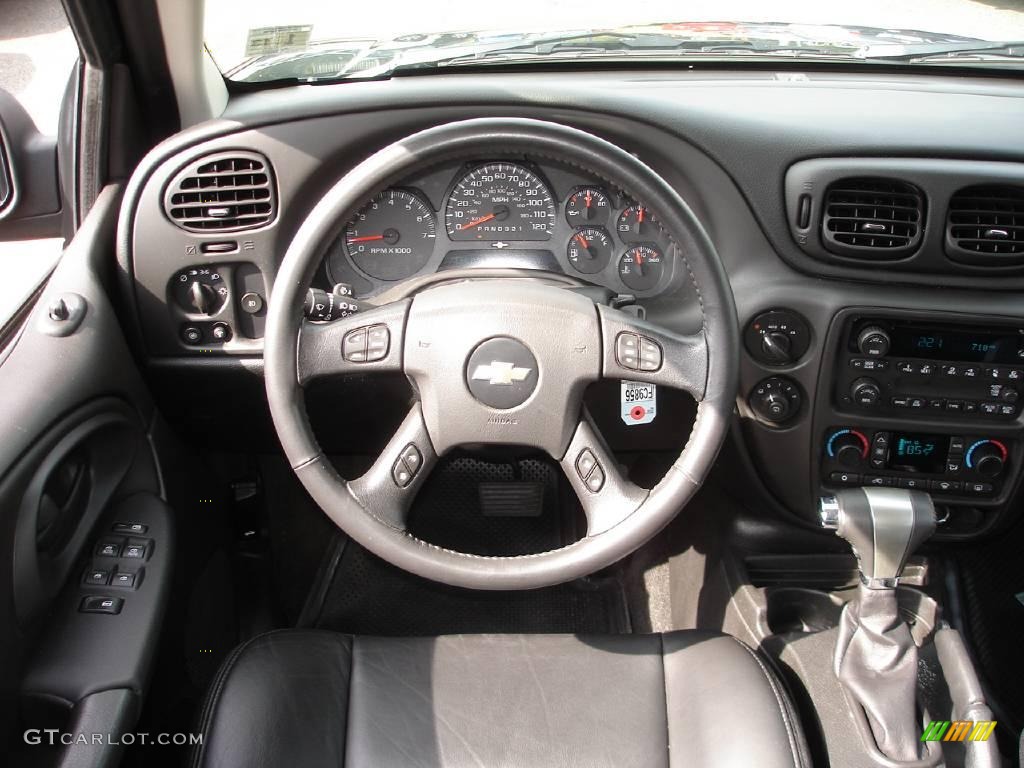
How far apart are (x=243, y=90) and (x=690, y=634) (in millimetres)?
1572

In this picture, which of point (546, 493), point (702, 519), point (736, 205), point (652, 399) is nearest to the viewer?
point (652, 399)

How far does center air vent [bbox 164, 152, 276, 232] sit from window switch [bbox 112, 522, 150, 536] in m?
0.62

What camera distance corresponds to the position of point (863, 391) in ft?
6.04

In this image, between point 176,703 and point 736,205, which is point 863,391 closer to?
point 736,205

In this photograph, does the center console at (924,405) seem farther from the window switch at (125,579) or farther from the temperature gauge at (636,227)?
the window switch at (125,579)

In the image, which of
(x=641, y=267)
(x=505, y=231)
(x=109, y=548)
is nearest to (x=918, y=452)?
(x=641, y=267)

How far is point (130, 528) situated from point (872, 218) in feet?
5.35

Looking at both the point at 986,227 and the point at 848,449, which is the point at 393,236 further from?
the point at 986,227

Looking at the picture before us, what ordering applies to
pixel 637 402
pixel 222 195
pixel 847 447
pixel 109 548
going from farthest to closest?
pixel 847 447 → pixel 222 195 → pixel 109 548 → pixel 637 402

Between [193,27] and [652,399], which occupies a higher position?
[193,27]

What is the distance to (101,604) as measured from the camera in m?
1.58

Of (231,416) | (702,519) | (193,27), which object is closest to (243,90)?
(193,27)

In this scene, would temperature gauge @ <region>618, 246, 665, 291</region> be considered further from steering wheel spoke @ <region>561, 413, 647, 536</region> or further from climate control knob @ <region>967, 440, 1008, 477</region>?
climate control knob @ <region>967, 440, 1008, 477</region>

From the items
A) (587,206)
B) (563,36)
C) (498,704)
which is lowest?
(498,704)
